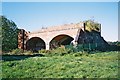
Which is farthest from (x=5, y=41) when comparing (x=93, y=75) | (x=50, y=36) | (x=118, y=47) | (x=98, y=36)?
(x=93, y=75)

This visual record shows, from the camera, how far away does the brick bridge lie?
31.4m

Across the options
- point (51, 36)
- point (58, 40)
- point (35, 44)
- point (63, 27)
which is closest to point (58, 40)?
point (58, 40)

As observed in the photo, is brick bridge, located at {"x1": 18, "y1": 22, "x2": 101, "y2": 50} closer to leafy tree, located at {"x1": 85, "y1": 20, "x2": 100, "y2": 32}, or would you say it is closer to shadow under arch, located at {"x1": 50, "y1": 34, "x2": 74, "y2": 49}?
shadow under arch, located at {"x1": 50, "y1": 34, "x2": 74, "y2": 49}

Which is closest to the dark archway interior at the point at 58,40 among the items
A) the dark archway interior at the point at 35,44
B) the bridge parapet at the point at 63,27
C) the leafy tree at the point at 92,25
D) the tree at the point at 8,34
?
the bridge parapet at the point at 63,27

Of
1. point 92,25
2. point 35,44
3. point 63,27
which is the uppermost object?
point 92,25

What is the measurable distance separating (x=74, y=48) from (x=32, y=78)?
17.9 meters

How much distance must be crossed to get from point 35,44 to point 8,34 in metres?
9.99

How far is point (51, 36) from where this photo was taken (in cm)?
3469

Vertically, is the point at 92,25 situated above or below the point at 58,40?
above

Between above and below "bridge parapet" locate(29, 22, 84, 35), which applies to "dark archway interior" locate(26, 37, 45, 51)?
below

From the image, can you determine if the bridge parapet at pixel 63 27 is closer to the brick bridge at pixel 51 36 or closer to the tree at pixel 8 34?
the brick bridge at pixel 51 36

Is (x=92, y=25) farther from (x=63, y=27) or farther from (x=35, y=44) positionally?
(x=35, y=44)

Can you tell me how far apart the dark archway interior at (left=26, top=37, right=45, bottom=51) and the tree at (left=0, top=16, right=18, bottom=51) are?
500 cm

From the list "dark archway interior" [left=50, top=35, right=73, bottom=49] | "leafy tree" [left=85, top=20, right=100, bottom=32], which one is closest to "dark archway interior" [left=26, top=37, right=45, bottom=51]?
"dark archway interior" [left=50, top=35, right=73, bottom=49]
